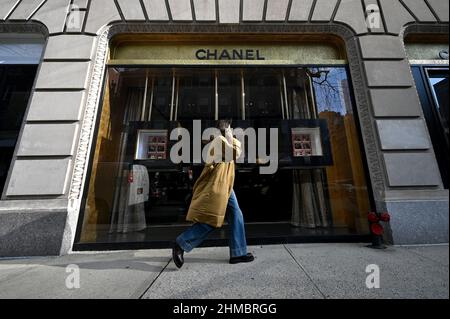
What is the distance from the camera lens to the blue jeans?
3.20 metres

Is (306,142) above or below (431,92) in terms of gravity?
below

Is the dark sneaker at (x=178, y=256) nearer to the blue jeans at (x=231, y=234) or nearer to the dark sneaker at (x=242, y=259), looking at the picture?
the blue jeans at (x=231, y=234)

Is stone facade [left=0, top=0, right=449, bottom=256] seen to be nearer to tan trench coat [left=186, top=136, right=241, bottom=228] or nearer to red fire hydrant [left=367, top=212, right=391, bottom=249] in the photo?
red fire hydrant [left=367, top=212, right=391, bottom=249]

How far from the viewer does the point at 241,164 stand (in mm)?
5227

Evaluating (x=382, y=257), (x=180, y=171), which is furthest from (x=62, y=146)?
(x=382, y=257)

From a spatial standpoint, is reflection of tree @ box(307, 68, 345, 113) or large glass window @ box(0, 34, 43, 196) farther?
reflection of tree @ box(307, 68, 345, 113)

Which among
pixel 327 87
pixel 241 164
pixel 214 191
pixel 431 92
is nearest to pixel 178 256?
pixel 214 191

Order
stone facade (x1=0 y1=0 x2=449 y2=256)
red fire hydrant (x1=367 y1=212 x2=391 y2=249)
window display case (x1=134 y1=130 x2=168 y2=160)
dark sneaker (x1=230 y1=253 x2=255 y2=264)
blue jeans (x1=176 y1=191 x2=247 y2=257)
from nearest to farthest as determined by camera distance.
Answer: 1. blue jeans (x1=176 y1=191 x2=247 y2=257)
2. dark sneaker (x1=230 y1=253 x2=255 y2=264)
3. red fire hydrant (x1=367 y1=212 x2=391 y2=249)
4. stone facade (x1=0 y1=0 x2=449 y2=256)
5. window display case (x1=134 y1=130 x2=168 y2=160)

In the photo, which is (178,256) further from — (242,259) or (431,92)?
(431,92)

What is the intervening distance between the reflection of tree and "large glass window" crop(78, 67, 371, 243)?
2 cm

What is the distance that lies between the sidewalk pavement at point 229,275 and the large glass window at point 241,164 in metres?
1.16

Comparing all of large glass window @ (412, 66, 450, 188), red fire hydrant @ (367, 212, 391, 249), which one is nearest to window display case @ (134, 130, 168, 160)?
red fire hydrant @ (367, 212, 391, 249)

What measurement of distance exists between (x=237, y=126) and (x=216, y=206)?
9.05 feet

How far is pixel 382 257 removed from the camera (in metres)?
3.41
